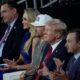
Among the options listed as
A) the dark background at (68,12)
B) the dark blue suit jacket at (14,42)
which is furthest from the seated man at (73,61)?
the dark background at (68,12)

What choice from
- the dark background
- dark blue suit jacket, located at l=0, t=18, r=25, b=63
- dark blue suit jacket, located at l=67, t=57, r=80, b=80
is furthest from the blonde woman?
the dark background

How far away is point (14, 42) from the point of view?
22.1ft

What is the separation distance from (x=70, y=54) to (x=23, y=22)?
1.31 meters

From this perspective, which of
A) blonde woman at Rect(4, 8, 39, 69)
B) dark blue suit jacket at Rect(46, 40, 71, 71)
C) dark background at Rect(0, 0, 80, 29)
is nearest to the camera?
dark blue suit jacket at Rect(46, 40, 71, 71)

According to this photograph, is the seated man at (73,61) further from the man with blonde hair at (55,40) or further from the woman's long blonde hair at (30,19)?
the woman's long blonde hair at (30,19)

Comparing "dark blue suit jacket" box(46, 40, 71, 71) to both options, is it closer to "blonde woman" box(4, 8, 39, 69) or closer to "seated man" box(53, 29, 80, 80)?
"seated man" box(53, 29, 80, 80)

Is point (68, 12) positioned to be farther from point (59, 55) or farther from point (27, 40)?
point (59, 55)

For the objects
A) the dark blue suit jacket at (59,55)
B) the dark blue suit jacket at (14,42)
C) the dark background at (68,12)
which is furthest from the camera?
the dark background at (68,12)

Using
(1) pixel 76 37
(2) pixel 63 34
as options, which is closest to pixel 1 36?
(2) pixel 63 34

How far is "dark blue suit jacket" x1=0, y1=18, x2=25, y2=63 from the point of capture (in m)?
6.66

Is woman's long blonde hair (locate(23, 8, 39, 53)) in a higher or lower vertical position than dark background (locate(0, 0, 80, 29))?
higher

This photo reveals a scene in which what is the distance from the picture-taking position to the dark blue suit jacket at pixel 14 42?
666 cm

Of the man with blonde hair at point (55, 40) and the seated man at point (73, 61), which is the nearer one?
the seated man at point (73, 61)

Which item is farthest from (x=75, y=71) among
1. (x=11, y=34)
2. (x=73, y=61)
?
(x=11, y=34)
